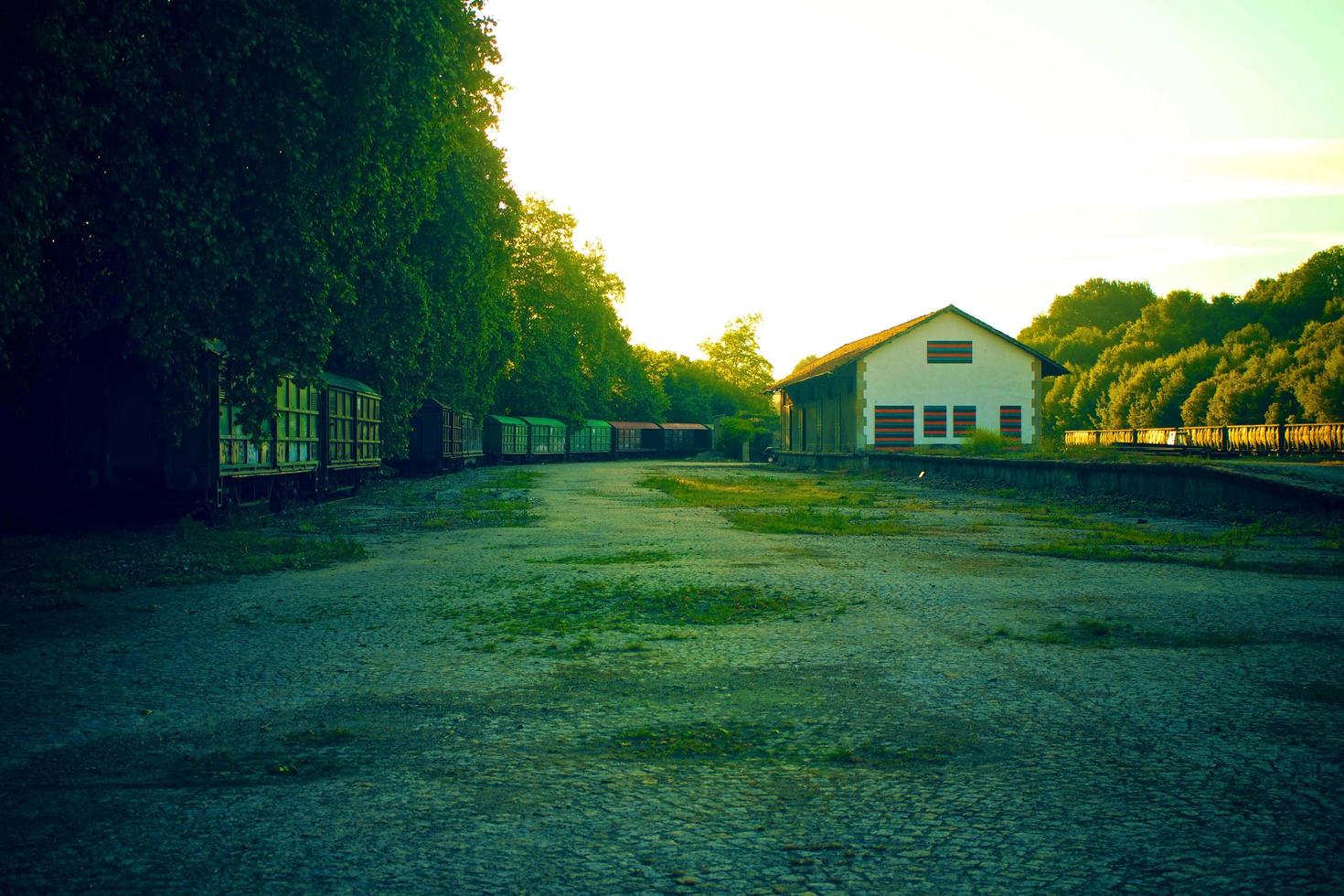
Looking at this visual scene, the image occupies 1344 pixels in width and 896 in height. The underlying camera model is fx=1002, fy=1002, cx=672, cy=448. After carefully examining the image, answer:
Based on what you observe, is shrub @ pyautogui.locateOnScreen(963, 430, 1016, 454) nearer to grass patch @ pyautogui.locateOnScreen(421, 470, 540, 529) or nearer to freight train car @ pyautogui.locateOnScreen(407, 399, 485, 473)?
grass patch @ pyautogui.locateOnScreen(421, 470, 540, 529)

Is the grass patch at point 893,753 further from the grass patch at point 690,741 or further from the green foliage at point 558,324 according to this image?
the green foliage at point 558,324

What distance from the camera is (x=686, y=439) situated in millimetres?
81250

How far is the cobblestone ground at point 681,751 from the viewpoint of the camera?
3146 mm

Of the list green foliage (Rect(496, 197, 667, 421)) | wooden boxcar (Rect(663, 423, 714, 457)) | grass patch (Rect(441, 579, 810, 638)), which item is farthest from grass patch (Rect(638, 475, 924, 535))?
wooden boxcar (Rect(663, 423, 714, 457))

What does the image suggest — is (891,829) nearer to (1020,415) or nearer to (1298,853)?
(1298,853)

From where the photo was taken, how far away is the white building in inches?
1591

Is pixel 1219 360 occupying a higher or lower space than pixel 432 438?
higher

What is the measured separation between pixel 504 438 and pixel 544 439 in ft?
20.8

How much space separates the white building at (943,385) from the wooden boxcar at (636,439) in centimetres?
3342

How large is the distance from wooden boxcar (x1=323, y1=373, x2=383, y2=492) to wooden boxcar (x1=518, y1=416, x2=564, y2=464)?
1129 inches

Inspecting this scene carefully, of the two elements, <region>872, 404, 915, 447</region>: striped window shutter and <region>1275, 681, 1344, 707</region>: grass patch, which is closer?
<region>1275, 681, 1344, 707</region>: grass patch

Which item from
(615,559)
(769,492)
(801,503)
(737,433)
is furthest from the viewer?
(737,433)

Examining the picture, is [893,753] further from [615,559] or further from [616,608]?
[615,559]

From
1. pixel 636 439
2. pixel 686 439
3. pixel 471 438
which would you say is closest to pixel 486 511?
pixel 471 438
